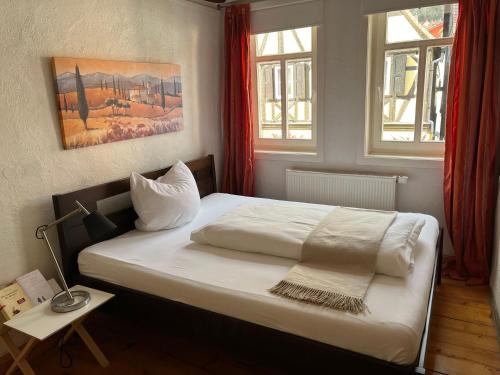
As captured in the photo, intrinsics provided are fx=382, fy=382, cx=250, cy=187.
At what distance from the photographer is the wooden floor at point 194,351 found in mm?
2047

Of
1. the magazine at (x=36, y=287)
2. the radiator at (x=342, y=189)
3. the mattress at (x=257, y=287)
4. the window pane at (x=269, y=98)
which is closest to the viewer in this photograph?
the mattress at (x=257, y=287)

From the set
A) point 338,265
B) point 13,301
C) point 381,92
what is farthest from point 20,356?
point 381,92

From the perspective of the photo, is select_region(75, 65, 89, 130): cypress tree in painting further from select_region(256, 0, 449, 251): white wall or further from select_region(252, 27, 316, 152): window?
select_region(256, 0, 449, 251): white wall

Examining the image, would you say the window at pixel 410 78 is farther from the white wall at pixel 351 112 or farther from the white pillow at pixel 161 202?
the white pillow at pixel 161 202

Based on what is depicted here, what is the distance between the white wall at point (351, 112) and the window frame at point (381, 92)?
11cm

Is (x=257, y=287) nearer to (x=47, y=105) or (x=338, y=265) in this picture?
(x=338, y=265)

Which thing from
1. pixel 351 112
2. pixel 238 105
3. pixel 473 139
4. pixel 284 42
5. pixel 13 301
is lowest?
pixel 13 301

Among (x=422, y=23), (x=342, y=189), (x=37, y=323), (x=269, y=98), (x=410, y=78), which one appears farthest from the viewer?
(x=269, y=98)

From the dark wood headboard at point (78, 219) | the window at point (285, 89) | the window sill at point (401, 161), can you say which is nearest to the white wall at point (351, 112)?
the window sill at point (401, 161)

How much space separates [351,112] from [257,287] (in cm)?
199

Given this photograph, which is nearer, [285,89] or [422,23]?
[422,23]

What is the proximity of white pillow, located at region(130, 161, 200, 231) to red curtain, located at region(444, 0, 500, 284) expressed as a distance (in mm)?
1992

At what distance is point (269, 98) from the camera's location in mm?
3830

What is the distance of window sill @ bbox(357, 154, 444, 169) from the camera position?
121 inches
